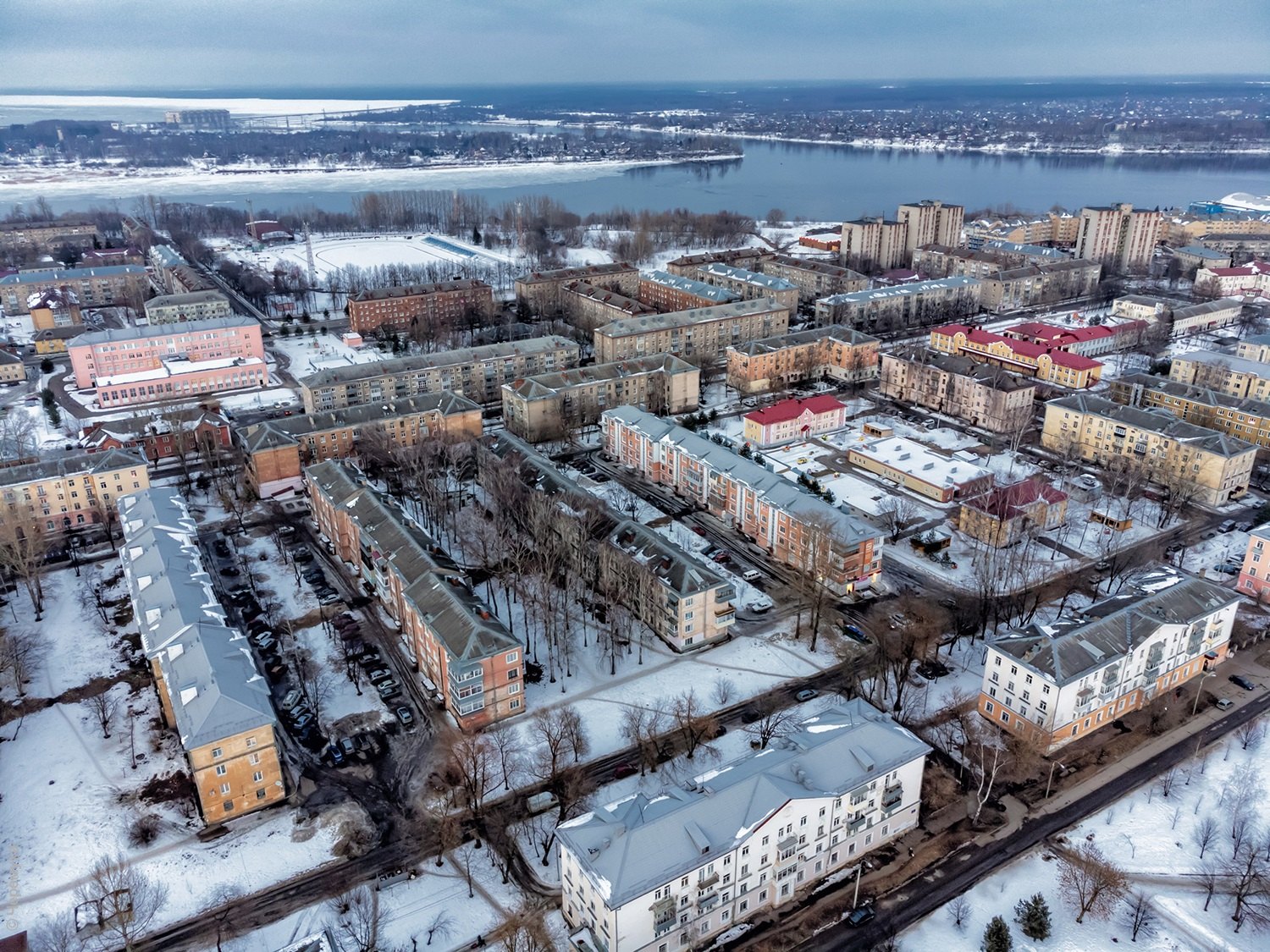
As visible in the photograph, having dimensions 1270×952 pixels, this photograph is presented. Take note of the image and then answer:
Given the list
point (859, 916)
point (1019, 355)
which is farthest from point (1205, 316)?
point (859, 916)

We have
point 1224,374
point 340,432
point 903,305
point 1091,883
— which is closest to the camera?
point 1091,883

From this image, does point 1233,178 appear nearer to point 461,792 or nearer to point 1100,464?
point 1100,464

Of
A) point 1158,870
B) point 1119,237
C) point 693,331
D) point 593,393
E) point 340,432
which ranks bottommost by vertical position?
point 1158,870

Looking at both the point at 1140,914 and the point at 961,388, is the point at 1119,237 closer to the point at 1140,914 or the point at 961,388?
the point at 961,388

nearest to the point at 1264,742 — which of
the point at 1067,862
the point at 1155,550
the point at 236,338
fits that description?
the point at 1067,862

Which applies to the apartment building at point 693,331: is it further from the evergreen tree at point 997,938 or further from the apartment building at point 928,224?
the evergreen tree at point 997,938

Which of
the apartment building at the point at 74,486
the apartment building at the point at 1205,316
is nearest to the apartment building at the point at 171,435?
the apartment building at the point at 74,486
